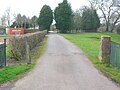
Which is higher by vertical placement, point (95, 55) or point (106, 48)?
point (106, 48)

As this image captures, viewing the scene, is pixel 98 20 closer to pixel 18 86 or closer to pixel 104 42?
pixel 104 42

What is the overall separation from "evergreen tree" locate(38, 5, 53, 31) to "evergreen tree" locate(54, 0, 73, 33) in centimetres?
231

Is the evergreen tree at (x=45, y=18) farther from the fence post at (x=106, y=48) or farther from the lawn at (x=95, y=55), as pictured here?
the fence post at (x=106, y=48)

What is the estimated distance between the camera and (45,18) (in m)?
96.0

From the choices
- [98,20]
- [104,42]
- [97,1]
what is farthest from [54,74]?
[98,20]

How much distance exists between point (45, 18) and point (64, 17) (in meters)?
6.48

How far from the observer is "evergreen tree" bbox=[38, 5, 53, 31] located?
9531 centimetres

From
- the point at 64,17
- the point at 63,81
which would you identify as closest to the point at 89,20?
the point at 64,17

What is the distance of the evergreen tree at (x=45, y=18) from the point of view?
95.3 m

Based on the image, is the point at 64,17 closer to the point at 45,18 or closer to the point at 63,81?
the point at 45,18

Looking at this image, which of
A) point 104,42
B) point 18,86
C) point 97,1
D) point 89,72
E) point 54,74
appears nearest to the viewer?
point 18,86

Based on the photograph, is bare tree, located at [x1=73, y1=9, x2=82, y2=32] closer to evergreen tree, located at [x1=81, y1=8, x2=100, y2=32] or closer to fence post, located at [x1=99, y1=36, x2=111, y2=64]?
evergreen tree, located at [x1=81, y1=8, x2=100, y2=32]

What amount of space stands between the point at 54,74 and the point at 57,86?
2.55 meters

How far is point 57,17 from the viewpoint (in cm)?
9594
